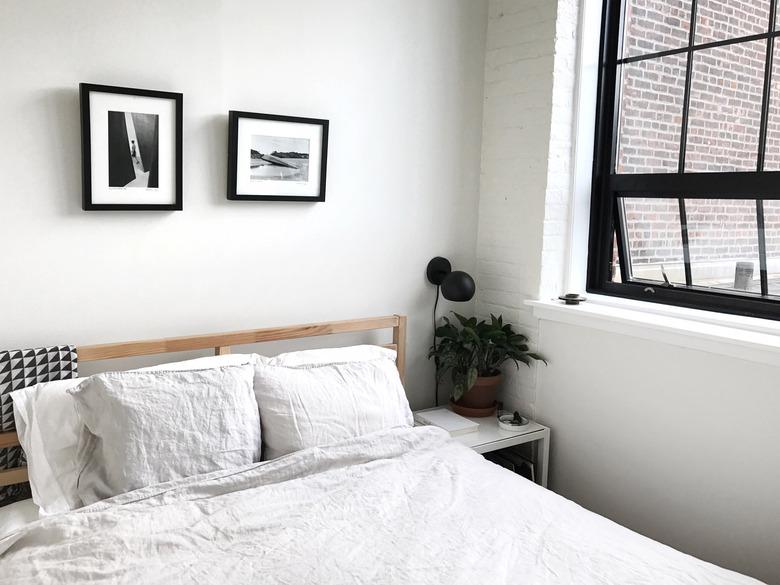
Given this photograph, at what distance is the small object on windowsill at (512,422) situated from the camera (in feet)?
9.34

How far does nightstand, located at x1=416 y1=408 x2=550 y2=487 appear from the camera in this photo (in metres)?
2.72

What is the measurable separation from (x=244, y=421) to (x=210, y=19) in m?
1.42

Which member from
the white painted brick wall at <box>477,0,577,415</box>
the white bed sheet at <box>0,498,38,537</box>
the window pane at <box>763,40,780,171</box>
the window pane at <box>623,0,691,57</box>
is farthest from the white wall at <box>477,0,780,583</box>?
the white bed sheet at <box>0,498,38,537</box>

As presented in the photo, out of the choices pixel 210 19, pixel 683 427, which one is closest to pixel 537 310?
pixel 683 427

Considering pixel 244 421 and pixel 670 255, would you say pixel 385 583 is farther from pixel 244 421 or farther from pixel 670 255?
pixel 670 255

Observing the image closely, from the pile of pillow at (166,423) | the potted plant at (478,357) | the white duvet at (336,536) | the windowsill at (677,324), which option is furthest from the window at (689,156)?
the pile of pillow at (166,423)

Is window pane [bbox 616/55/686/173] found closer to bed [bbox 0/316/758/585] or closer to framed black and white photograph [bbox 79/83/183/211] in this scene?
bed [bbox 0/316/758/585]

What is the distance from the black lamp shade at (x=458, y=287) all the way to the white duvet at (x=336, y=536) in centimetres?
88

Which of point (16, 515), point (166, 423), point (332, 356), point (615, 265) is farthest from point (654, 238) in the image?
point (16, 515)

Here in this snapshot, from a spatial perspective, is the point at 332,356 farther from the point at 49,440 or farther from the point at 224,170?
the point at 49,440

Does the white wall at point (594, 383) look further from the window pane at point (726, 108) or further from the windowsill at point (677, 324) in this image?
the window pane at point (726, 108)

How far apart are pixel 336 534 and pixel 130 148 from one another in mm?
1431

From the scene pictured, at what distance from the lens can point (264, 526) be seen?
1826mm

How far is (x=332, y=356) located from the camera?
2600 millimetres
